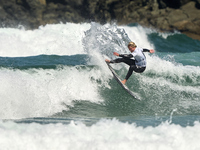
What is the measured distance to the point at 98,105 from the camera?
9016mm

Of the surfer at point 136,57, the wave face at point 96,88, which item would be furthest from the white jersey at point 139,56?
the wave face at point 96,88

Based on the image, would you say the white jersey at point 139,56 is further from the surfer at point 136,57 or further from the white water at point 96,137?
the white water at point 96,137

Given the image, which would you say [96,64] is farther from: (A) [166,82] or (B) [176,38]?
(B) [176,38]

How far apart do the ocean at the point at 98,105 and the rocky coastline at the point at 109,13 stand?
56.2 feet

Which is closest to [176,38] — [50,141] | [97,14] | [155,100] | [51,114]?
[97,14]

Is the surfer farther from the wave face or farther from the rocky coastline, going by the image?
the rocky coastline

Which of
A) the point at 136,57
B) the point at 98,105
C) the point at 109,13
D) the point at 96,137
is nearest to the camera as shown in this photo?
the point at 96,137

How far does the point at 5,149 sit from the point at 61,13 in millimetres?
38529

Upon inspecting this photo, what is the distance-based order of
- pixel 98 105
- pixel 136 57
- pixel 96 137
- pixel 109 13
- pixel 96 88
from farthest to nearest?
pixel 109 13 < pixel 96 88 < pixel 98 105 < pixel 136 57 < pixel 96 137

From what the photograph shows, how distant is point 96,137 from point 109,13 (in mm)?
33593

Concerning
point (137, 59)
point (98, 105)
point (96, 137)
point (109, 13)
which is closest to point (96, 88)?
point (98, 105)

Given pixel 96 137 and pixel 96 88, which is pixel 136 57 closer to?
pixel 96 88

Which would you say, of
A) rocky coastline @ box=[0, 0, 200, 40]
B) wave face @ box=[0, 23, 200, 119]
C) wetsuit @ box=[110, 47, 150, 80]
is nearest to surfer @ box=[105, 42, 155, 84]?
wetsuit @ box=[110, 47, 150, 80]

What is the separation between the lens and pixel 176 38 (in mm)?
28797
